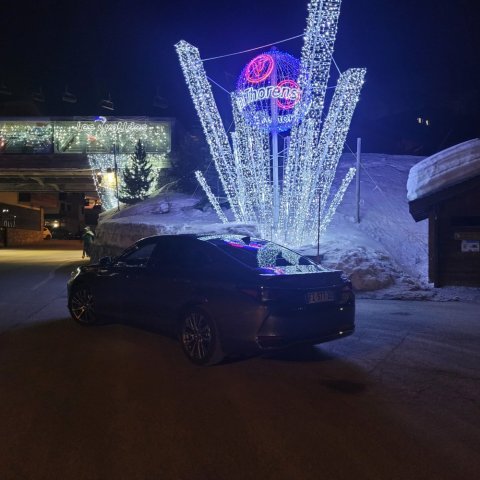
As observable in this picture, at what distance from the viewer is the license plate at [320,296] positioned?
611 centimetres

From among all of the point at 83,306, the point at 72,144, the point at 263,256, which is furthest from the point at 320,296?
the point at 72,144

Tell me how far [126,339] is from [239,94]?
11015 mm

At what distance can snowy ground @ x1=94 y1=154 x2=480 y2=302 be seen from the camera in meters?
13.4

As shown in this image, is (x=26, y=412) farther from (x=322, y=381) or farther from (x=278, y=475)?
(x=322, y=381)

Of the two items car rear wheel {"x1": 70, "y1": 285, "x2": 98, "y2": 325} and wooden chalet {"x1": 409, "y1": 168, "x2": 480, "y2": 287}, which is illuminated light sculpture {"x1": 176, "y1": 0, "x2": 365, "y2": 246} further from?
car rear wheel {"x1": 70, "y1": 285, "x2": 98, "y2": 325}

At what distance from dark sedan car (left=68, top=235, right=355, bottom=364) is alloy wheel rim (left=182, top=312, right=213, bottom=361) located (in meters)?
0.01

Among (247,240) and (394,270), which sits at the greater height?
(247,240)

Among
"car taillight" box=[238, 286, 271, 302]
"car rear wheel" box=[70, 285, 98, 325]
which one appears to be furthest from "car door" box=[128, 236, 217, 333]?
"car rear wheel" box=[70, 285, 98, 325]

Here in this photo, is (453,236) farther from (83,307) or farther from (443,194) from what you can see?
(83,307)

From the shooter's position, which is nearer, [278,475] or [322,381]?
[278,475]

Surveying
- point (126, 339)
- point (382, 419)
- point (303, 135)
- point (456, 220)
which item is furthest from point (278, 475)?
point (303, 135)

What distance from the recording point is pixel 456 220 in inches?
579

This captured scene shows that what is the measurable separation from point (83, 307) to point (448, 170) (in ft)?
36.5

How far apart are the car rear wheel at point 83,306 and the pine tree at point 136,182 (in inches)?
918
